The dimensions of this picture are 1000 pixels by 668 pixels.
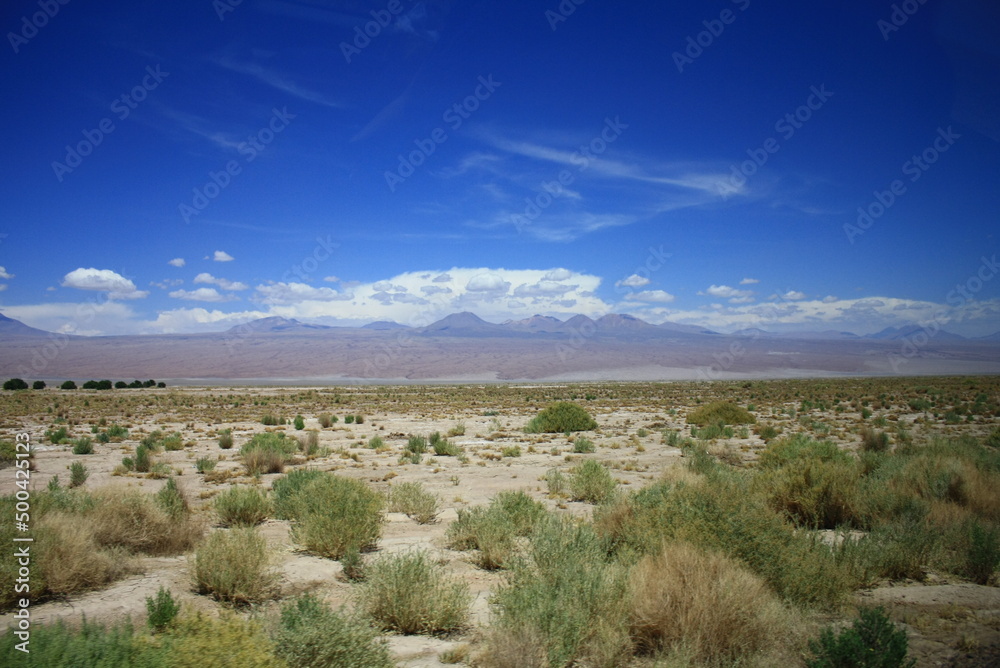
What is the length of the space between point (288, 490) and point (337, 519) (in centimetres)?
318

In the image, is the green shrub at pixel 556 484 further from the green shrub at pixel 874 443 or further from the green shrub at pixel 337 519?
the green shrub at pixel 874 443

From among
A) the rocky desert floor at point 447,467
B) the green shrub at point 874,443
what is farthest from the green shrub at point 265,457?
the green shrub at point 874,443

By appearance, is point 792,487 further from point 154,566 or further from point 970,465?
point 154,566

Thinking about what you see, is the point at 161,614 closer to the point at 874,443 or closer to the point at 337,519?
the point at 337,519

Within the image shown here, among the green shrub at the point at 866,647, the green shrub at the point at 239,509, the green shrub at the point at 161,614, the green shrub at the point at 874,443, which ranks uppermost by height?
the green shrub at the point at 161,614

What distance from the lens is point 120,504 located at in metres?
7.77

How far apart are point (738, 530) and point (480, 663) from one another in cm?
326

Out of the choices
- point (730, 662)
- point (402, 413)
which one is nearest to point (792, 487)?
point (730, 662)

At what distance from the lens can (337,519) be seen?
8.15 meters

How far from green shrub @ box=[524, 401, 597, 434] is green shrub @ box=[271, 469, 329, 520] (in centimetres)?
1678

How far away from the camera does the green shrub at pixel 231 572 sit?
6.14 metres

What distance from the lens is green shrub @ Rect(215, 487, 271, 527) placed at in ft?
32.1

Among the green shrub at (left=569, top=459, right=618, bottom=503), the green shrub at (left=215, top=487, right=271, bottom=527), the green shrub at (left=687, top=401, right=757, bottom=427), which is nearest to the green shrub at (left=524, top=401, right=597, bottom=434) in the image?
the green shrub at (left=687, top=401, right=757, bottom=427)

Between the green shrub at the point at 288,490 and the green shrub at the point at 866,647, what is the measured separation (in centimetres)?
847
